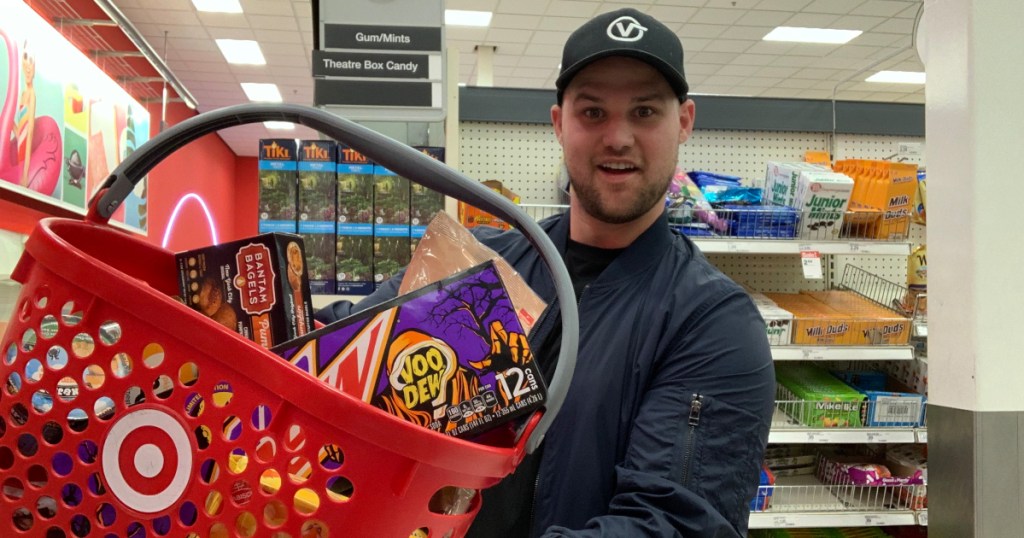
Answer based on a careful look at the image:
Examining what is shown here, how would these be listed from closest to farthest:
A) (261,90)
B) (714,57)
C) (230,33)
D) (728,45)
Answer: (230,33)
(728,45)
(714,57)
(261,90)

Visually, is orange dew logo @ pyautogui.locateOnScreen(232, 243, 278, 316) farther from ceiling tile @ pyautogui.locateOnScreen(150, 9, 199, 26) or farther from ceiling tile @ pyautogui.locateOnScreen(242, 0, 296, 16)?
ceiling tile @ pyautogui.locateOnScreen(150, 9, 199, 26)

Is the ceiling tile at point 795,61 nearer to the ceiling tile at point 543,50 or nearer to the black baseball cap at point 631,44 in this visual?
the ceiling tile at point 543,50

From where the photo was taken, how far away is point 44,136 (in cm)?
441

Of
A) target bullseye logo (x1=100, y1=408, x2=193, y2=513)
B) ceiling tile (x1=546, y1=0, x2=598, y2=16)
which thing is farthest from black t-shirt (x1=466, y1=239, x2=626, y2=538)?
ceiling tile (x1=546, y1=0, x2=598, y2=16)

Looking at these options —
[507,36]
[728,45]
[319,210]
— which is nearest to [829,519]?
[319,210]

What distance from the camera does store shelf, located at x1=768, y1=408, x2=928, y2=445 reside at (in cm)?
287

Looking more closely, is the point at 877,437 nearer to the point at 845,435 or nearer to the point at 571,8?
the point at 845,435

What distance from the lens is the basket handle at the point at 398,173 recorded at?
0.54 meters

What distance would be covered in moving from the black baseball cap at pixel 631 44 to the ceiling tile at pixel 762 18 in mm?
7274

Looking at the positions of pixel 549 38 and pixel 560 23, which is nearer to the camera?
pixel 560 23

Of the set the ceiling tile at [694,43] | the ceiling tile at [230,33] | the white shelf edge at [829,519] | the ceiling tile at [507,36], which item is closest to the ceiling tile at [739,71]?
the ceiling tile at [694,43]

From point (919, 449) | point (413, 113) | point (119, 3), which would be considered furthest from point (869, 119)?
point (119, 3)

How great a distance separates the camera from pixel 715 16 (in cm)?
775

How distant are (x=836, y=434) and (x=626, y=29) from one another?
7.77 ft
